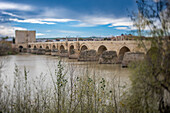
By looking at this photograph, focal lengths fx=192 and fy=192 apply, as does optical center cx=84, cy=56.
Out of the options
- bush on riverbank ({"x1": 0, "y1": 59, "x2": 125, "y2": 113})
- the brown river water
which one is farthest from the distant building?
bush on riverbank ({"x1": 0, "y1": 59, "x2": 125, "y2": 113})

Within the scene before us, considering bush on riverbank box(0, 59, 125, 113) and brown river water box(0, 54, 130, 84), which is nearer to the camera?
bush on riverbank box(0, 59, 125, 113)

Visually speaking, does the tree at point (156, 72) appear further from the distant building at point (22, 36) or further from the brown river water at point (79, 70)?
the distant building at point (22, 36)

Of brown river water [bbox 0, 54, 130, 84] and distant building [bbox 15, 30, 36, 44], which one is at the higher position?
distant building [bbox 15, 30, 36, 44]

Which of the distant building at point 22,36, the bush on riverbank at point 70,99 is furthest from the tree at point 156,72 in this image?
the distant building at point 22,36

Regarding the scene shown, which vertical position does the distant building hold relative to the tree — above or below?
above

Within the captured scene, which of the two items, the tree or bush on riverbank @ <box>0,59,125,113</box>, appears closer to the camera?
the tree

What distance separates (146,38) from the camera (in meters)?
3.35

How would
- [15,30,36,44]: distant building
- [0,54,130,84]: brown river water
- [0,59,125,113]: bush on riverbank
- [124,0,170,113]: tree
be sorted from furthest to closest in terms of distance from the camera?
[15,30,36,44]: distant building, [0,54,130,84]: brown river water, [0,59,125,113]: bush on riverbank, [124,0,170,113]: tree

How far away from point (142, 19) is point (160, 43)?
24.8 inches

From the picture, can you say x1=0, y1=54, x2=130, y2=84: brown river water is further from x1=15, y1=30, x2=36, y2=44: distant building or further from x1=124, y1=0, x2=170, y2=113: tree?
x1=15, y1=30, x2=36, y2=44: distant building

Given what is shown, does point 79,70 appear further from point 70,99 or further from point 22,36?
point 22,36

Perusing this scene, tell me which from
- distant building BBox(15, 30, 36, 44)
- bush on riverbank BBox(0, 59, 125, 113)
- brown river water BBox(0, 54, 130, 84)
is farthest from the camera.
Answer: distant building BBox(15, 30, 36, 44)

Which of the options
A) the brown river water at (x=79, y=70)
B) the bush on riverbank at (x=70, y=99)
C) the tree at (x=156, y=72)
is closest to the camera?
the tree at (x=156, y=72)

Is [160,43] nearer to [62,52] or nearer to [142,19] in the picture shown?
[142,19]
